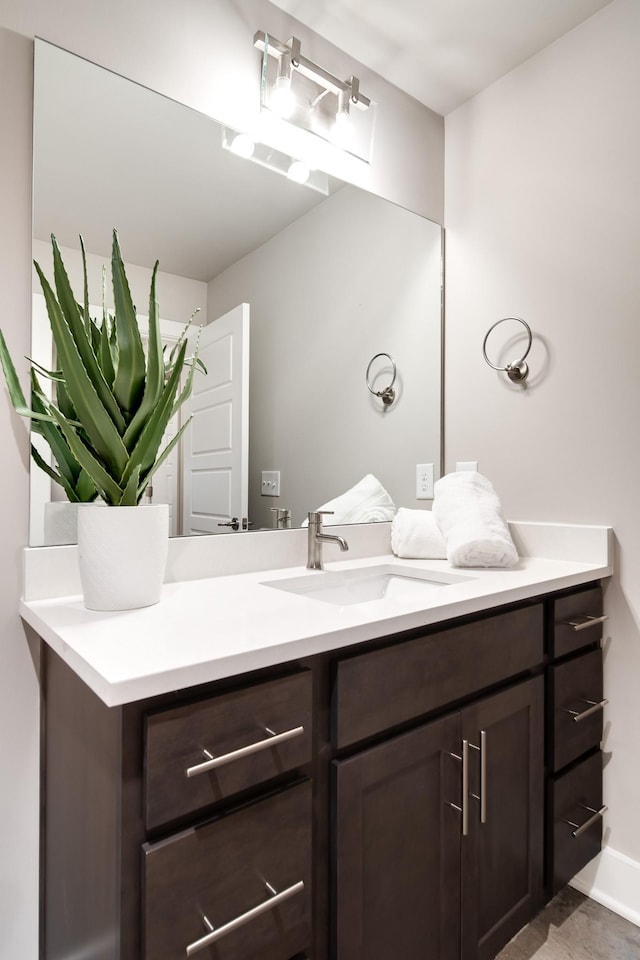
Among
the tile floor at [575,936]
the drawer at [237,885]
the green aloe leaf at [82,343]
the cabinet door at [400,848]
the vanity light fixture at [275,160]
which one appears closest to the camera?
the drawer at [237,885]

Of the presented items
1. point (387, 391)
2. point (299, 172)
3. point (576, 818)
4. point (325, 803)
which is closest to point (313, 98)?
point (299, 172)

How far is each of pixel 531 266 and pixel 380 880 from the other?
166cm

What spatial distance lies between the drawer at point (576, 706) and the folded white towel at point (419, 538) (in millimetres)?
456

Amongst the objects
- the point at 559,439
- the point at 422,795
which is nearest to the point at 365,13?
the point at 559,439

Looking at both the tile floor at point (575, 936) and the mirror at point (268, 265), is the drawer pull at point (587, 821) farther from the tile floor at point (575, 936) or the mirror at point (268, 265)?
the mirror at point (268, 265)

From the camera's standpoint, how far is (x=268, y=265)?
150 cm

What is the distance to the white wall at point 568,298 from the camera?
1.50m

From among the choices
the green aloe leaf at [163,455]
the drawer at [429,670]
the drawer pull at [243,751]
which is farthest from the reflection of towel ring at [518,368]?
the drawer pull at [243,751]

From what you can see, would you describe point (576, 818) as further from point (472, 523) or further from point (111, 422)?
point (111, 422)

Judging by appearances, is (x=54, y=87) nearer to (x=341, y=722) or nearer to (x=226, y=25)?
(x=226, y=25)

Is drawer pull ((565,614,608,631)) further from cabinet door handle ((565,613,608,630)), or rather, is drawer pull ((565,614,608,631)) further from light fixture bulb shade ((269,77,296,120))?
light fixture bulb shade ((269,77,296,120))

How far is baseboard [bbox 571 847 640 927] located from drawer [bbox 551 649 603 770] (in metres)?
0.31

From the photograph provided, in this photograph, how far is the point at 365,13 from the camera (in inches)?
A: 60.6

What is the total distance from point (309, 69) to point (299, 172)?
260mm
